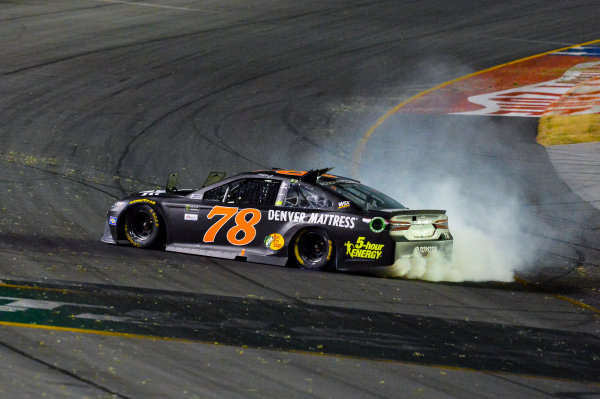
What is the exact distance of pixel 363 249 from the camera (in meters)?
12.8

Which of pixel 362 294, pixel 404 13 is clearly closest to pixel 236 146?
pixel 362 294

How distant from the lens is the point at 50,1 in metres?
36.5

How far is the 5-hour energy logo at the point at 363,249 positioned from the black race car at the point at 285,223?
0.01 meters

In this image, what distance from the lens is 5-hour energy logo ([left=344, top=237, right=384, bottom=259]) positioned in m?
12.8

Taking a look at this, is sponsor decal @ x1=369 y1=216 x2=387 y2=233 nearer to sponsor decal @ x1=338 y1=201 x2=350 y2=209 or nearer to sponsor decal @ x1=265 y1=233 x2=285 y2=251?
sponsor decal @ x1=338 y1=201 x2=350 y2=209

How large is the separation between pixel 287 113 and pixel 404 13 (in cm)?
1261

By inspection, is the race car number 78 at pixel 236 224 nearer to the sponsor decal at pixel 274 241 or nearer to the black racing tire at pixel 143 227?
the sponsor decal at pixel 274 241

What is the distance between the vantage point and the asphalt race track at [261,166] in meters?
8.59

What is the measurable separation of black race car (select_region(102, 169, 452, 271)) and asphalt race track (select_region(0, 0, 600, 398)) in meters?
0.34

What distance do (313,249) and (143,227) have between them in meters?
2.52

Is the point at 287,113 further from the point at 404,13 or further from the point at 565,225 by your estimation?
the point at 404,13

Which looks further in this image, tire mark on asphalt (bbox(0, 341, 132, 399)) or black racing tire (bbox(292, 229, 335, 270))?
black racing tire (bbox(292, 229, 335, 270))

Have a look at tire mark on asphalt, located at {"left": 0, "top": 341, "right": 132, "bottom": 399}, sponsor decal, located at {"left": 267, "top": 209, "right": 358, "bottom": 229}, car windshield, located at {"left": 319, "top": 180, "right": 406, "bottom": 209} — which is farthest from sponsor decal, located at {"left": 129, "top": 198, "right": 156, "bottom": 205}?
tire mark on asphalt, located at {"left": 0, "top": 341, "right": 132, "bottom": 399}

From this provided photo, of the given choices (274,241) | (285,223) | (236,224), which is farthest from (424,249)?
(236,224)
